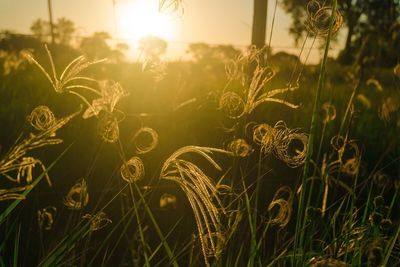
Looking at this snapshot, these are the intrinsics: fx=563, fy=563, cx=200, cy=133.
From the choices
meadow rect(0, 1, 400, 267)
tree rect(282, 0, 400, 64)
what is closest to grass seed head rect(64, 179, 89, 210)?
meadow rect(0, 1, 400, 267)

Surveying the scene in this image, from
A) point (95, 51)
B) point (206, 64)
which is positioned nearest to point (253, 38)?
point (95, 51)

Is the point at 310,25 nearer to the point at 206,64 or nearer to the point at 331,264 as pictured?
the point at 331,264

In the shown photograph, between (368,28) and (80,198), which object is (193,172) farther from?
(368,28)

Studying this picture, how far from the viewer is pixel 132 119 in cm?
360

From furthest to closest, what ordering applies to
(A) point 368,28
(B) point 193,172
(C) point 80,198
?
(A) point 368,28 < (C) point 80,198 < (B) point 193,172

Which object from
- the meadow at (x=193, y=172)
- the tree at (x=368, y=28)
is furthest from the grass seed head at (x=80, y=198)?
the tree at (x=368, y=28)

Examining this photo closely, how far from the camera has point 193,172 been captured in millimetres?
1032

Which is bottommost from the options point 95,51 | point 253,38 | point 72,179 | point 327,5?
point 72,179

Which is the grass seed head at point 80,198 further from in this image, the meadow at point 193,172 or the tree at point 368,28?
the tree at point 368,28

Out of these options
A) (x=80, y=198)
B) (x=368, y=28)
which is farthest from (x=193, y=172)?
(x=368, y=28)

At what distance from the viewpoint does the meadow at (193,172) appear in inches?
50.7

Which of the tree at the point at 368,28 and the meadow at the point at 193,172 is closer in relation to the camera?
the meadow at the point at 193,172

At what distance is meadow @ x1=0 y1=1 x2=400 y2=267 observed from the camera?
129 centimetres

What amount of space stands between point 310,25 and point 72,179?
174 cm
